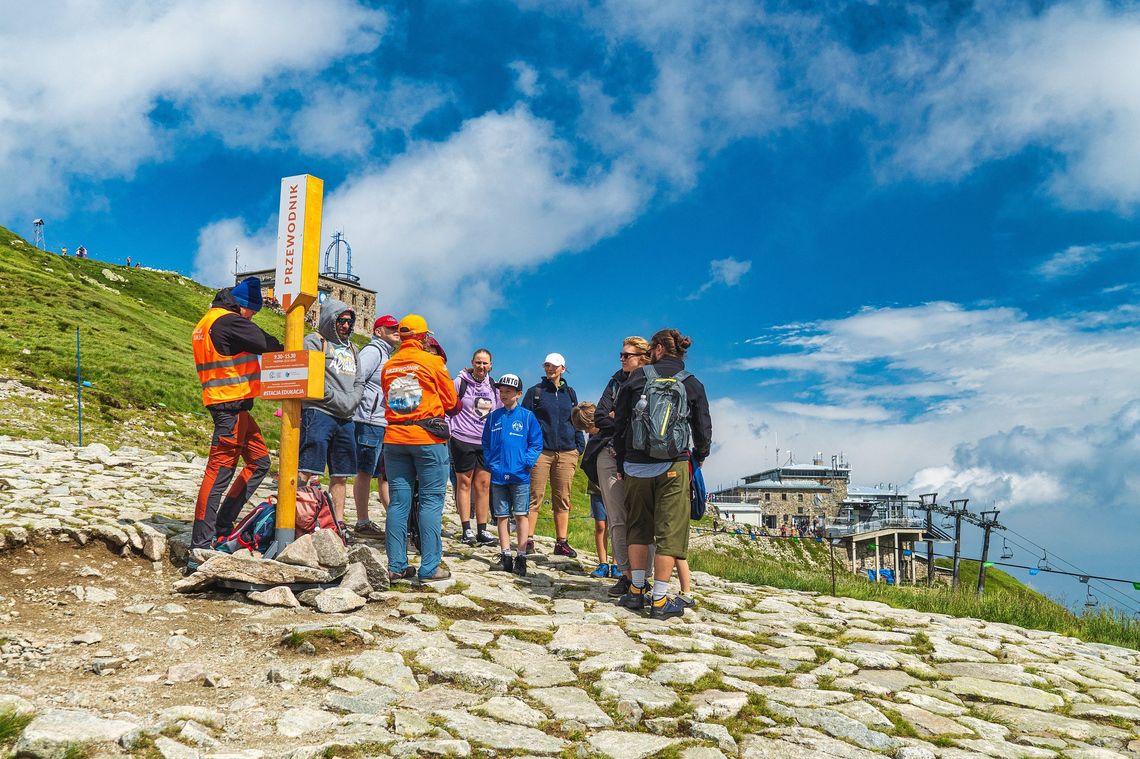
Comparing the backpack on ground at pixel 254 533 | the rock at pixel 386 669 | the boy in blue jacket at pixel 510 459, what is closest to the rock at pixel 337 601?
the rock at pixel 386 669

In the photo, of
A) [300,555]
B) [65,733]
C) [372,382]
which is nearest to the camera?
[65,733]

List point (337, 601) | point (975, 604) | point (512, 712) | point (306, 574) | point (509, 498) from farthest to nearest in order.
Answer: point (975, 604), point (509, 498), point (306, 574), point (337, 601), point (512, 712)

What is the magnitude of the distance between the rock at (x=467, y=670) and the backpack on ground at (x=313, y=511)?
2625 mm

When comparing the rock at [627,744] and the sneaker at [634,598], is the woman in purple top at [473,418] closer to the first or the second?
the sneaker at [634,598]

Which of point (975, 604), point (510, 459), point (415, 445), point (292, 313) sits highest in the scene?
point (292, 313)

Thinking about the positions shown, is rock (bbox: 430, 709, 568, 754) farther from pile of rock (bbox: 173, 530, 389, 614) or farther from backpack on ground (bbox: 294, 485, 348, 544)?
backpack on ground (bbox: 294, 485, 348, 544)

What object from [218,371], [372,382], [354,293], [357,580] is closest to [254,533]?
[357,580]

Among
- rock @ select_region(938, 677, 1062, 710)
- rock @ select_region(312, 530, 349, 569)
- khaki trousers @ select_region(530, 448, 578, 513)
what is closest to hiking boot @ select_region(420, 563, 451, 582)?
rock @ select_region(312, 530, 349, 569)

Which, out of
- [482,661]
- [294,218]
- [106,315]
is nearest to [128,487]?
[294,218]

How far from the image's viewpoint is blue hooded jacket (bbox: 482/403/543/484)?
334 inches

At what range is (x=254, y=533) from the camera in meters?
6.95

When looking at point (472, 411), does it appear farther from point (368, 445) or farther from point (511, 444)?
point (368, 445)

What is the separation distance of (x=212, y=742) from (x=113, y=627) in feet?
7.66

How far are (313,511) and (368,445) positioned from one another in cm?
186
